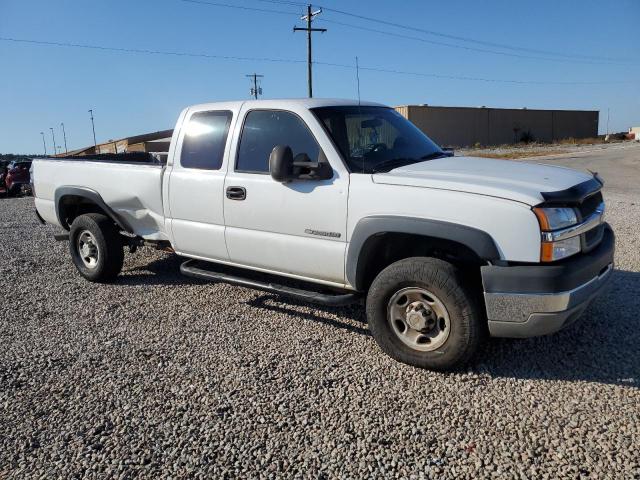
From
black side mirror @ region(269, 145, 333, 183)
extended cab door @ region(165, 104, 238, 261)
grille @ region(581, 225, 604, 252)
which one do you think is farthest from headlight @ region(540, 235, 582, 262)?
extended cab door @ region(165, 104, 238, 261)

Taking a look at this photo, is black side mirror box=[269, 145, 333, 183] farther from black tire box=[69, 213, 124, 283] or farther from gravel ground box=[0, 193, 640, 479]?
black tire box=[69, 213, 124, 283]

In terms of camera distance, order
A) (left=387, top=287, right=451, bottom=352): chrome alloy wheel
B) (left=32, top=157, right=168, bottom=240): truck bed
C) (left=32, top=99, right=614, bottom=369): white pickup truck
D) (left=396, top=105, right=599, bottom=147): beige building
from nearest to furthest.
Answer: (left=32, top=99, right=614, bottom=369): white pickup truck, (left=387, top=287, right=451, bottom=352): chrome alloy wheel, (left=32, top=157, right=168, bottom=240): truck bed, (left=396, top=105, right=599, bottom=147): beige building

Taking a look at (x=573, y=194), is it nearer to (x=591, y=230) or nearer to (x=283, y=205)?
(x=591, y=230)

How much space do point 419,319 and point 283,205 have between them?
1.41 m

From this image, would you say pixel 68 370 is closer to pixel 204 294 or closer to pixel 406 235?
pixel 204 294

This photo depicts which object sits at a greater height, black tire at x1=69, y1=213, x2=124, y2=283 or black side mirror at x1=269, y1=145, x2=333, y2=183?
black side mirror at x1=269, y1=145, x2=333, y2=183

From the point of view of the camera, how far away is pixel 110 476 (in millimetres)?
2699

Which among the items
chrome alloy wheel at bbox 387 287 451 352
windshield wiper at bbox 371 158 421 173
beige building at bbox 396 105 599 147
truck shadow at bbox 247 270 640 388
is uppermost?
beige building at bbox 396 105 599 147

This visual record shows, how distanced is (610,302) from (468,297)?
2295 millimetres

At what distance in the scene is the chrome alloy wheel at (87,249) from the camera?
615cm

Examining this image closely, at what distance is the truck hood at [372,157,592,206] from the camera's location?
336cm

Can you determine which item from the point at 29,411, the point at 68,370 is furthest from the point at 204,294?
the point at 29,411

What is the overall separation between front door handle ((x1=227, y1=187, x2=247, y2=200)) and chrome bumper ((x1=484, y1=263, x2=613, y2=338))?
2.18m

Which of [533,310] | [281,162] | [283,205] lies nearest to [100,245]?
[283,205]
